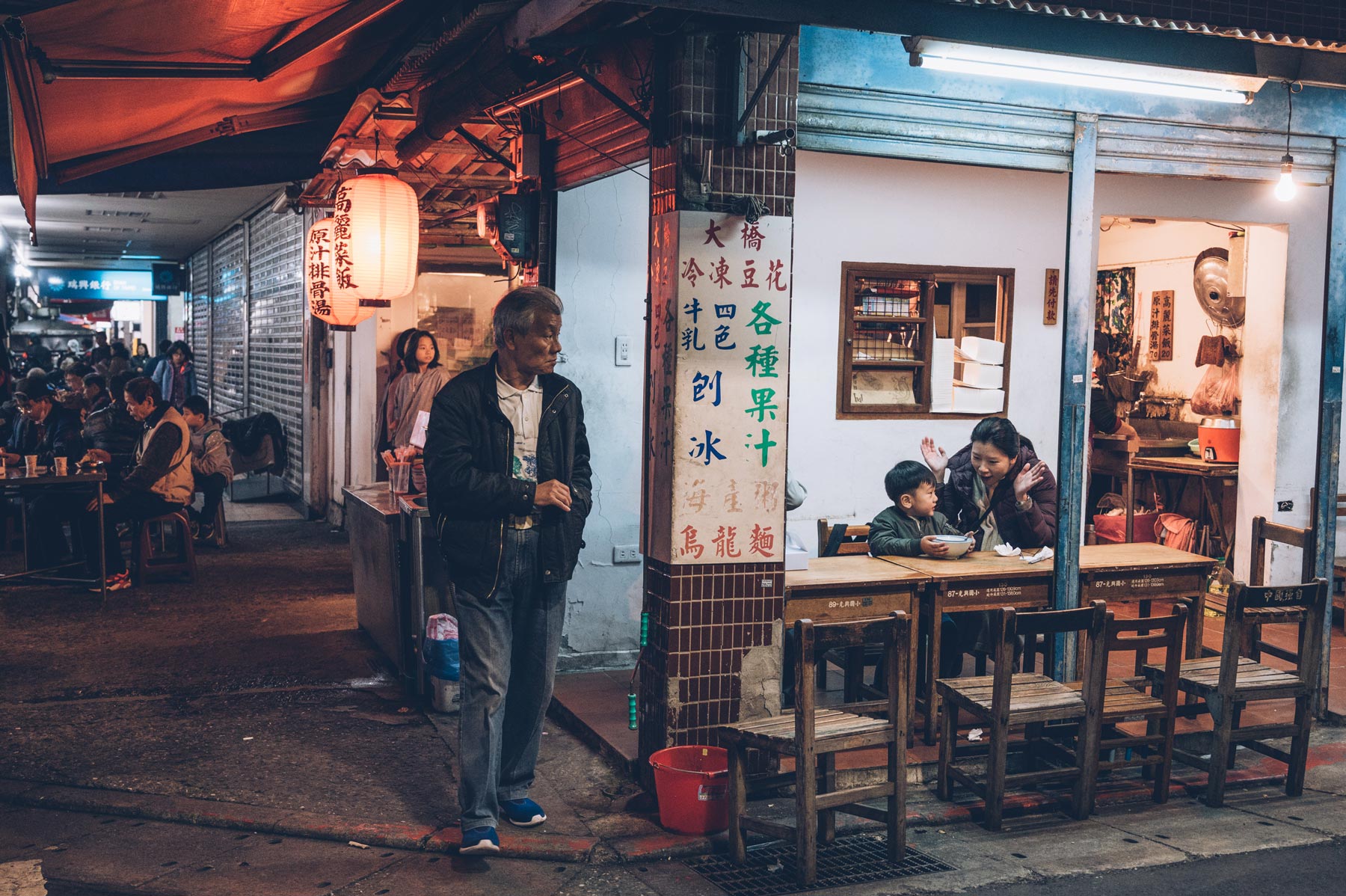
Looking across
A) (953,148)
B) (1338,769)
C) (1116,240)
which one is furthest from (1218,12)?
(1116,240)

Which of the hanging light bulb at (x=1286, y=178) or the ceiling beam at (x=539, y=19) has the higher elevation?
the ceiling beam at (x=539, y=19)

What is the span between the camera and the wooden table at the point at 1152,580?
6711 mm

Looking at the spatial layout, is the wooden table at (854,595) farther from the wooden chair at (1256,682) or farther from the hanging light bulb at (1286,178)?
the hanging light bulb at (1286,178)

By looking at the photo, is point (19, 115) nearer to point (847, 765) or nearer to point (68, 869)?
point (68, 869)

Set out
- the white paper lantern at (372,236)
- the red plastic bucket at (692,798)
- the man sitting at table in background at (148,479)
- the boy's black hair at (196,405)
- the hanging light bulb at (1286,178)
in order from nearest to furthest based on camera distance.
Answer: the red plastic bucket at (692,798) < the hanging light bulb at (1286,178) < the white paper lantern at (372,236) < the man sitting at table in background at (148,479) < the boy's black hair at (196,405)

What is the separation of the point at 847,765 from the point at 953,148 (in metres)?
3.42

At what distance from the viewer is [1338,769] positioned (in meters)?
6.30

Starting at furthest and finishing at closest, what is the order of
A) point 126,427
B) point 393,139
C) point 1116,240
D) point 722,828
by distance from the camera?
point 1116,240 < point 126,427 < point 393,139 < point 722,828

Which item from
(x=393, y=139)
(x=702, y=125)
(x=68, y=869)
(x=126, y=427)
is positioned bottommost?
(x=68, y=869)

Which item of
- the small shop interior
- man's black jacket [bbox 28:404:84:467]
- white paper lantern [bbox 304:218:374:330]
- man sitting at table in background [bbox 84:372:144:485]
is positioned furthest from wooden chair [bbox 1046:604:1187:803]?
man's black jacket [bbox 28:404:84:467]

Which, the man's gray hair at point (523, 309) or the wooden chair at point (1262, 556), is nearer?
the man's gray hair at point (523, 309)

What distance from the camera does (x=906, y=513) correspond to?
7066 mm

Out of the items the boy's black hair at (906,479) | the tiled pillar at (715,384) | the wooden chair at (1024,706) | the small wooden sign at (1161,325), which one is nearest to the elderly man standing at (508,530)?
the tiled pillar at (715,384)

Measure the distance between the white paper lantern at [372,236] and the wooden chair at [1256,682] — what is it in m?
5.63
